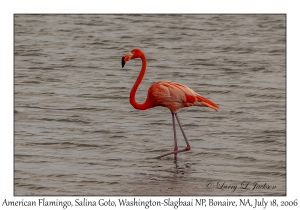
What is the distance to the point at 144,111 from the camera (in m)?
12.4

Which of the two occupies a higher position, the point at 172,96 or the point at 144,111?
the point at 172,96

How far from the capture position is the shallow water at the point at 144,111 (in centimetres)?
886

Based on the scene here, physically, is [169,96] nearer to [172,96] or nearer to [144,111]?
[172,96]

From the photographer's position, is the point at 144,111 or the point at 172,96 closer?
the point at 172,96

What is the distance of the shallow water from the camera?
8.86m

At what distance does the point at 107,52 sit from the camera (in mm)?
17484

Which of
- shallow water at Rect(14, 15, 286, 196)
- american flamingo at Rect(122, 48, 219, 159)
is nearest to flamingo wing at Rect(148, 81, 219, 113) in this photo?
american flamingo at Rect(122, 48, 219, 159)

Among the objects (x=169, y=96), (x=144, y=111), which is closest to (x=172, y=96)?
(x=169, y=96)

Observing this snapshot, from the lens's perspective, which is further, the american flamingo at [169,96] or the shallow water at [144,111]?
the american flamingo at [169,96]

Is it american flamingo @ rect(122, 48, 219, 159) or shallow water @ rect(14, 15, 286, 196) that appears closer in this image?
shallow water @ rect(14, 15, 286, 196)

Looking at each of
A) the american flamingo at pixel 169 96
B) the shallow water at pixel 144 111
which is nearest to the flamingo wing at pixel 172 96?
the american flamingo at pixel 169 96

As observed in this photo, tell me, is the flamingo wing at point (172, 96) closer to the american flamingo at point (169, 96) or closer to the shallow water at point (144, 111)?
the american flamingo at point (169, 96)

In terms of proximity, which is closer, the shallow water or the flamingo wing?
the shallow water

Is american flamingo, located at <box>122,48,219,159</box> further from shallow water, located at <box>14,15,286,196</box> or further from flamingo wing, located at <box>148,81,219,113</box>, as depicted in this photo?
shallow water, located at <box>14,15,286,196</box>
